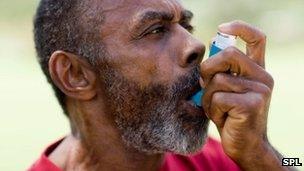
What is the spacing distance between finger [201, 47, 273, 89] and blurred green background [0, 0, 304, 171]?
→ 9.00 feet

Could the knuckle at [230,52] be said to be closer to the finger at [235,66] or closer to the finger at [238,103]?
the finger at [235,66]

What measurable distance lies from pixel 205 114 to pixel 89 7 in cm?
→ 60

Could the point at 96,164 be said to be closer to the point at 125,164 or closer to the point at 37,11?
the point at 125,164

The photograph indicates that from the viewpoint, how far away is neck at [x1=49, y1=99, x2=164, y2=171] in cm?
333

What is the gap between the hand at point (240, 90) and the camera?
2906 millimetres

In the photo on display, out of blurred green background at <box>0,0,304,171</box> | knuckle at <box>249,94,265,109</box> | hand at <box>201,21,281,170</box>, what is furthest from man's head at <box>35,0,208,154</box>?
blurred green background at <box>0,0,304,171</box>

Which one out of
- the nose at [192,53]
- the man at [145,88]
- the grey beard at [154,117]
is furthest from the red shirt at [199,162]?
the nose at [192,53]

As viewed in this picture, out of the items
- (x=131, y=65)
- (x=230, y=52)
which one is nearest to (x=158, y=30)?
(x=131, y=65)

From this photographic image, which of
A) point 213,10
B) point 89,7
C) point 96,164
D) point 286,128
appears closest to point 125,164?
point 96,164

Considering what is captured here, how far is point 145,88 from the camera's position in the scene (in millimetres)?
3193

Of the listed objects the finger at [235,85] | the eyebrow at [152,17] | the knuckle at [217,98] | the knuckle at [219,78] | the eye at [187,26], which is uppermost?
the eyebrow at [152,17]

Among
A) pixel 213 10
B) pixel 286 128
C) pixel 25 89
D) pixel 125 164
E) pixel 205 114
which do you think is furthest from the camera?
pixel 213 10

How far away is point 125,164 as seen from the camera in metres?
3.33

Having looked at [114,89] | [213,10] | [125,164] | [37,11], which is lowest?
[213,10]
